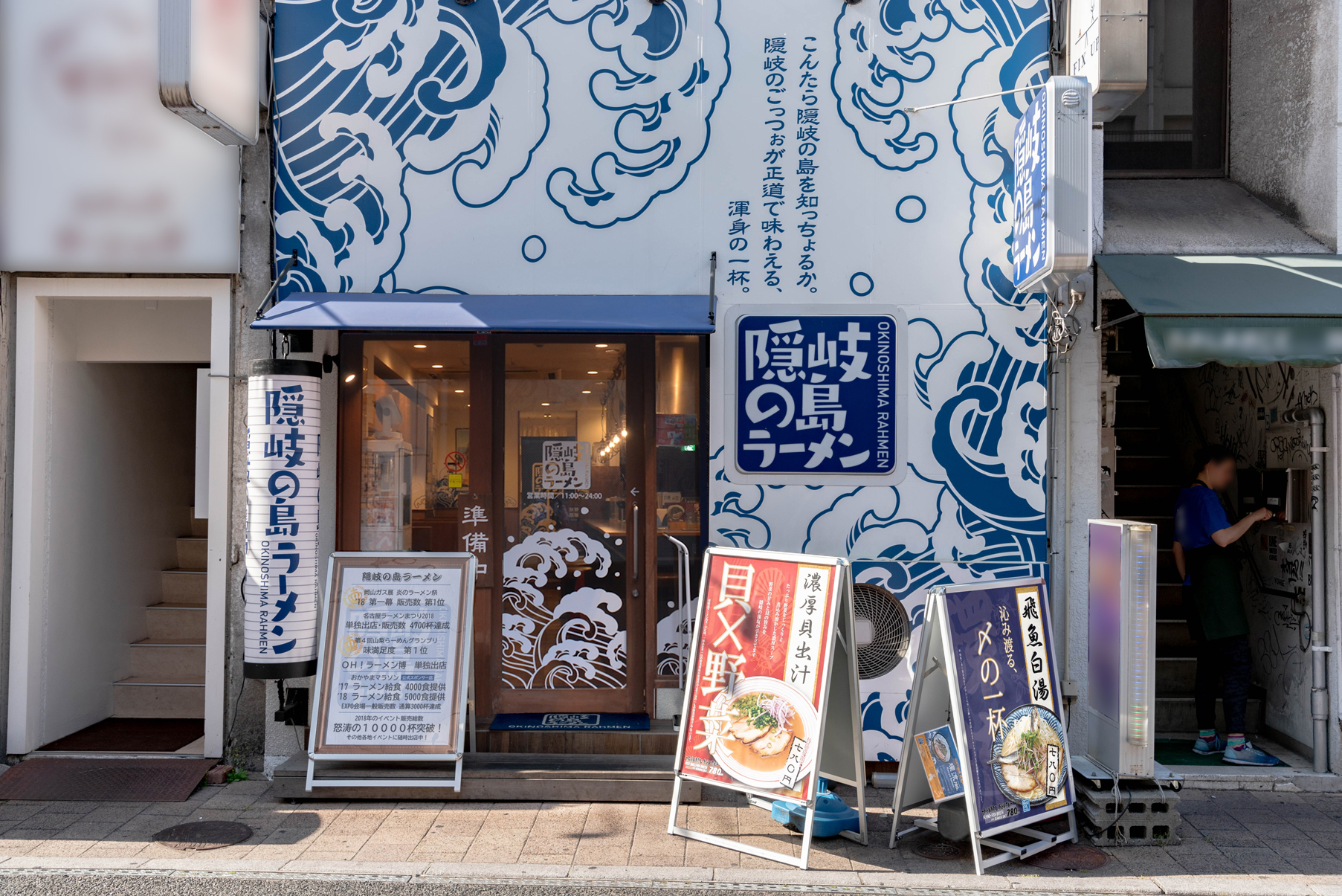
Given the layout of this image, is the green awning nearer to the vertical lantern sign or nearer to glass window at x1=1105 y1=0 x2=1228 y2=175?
glass window at x1=1105 y1=0 x2=1228 y2=175

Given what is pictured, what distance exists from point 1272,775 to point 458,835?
5372mm

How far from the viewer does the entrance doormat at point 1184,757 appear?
6.20m

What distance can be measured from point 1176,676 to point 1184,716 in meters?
0.36

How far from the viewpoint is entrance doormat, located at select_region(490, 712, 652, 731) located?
20.1 feet

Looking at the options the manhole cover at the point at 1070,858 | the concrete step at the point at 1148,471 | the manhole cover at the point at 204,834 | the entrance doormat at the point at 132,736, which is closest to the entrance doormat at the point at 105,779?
the entrance doormat at the point at 132,736

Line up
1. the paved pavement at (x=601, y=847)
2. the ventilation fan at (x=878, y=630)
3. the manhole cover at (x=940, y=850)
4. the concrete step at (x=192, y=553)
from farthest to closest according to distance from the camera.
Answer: the concrete step at (x=192, y=553) → the ventilation fan at (x=878, y=630) → the manhole cover at (x=940, y=850) → the paved pavement at (x=601, y=847)

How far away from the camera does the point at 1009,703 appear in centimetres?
492

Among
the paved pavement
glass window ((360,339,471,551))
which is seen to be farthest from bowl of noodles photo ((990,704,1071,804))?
glass window ((360,339,471,551))

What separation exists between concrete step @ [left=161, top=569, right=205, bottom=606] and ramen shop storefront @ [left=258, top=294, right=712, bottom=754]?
2.57 m

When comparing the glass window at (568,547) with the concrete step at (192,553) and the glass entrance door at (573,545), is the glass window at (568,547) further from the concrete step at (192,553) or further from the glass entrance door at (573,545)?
the concrete step at (192,553)

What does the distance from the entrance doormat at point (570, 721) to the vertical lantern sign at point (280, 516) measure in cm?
142

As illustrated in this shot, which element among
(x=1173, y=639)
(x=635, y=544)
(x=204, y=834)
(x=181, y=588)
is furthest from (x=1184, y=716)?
(x=181, y=588)

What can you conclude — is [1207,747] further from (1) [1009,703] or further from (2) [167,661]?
(2) [167,661]

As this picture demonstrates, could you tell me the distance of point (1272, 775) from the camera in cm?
595
